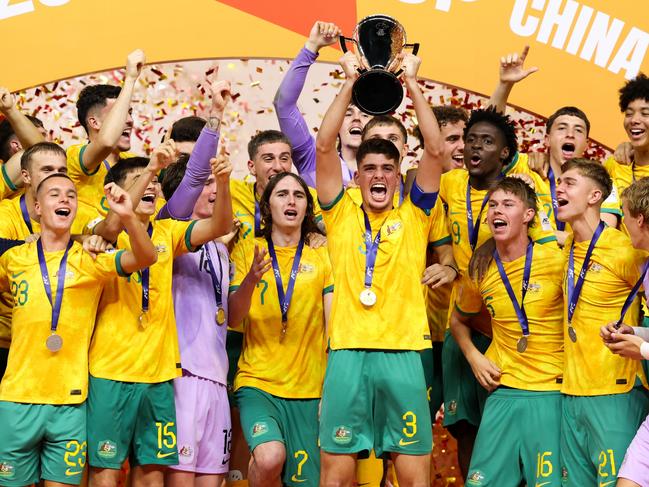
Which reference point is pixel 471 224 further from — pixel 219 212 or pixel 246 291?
pixel 219 212

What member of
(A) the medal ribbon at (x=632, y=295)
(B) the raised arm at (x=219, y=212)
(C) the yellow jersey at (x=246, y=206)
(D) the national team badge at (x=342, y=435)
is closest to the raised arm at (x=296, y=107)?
(C) the yellow jersey at (x=246, y=206)

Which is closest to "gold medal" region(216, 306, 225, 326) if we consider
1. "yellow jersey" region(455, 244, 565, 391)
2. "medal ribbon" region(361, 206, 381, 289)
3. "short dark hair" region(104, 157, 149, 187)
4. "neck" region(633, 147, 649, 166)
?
"short dark hair" region(104, 157, 149, 187)

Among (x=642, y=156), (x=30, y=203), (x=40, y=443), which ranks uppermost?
(x=642, y=156)

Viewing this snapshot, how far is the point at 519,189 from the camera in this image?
6.59 metres

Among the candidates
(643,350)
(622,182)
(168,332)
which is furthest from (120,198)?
(622,182)

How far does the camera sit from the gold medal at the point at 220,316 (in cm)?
684

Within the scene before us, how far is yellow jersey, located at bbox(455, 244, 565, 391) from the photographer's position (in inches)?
256

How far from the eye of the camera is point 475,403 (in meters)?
7.00

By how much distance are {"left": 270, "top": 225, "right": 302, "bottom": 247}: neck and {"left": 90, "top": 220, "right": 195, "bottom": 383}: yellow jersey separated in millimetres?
633

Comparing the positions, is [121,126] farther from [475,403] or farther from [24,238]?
[475,403]

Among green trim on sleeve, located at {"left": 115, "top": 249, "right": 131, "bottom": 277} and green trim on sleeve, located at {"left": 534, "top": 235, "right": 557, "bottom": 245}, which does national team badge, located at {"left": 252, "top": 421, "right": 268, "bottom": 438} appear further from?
green trim on sleeve, located at {"left": 534, "top": 235, "right": 557, "bottom": 245}

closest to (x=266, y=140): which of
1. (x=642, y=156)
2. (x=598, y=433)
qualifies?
(x=642, y=156)

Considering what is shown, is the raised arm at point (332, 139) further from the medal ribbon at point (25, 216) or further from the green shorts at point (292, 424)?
the medal ribbon at point (25, 216)

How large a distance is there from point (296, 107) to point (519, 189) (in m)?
1.73
